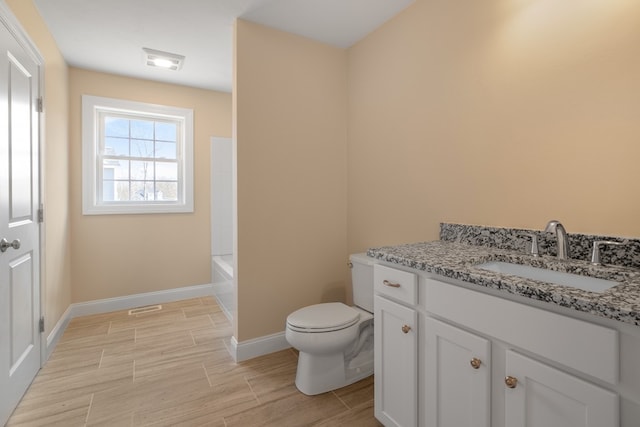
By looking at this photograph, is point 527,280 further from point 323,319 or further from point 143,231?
point 143,231

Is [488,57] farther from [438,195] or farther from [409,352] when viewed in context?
[409,352]

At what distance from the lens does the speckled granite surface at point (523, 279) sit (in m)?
0.75

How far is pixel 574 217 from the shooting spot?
52.2 inches

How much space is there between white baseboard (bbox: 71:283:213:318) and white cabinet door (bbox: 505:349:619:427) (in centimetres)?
334

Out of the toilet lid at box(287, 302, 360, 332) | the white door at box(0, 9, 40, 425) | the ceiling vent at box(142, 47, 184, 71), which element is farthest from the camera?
the ceiling vent at box(142, 47, 184, 71)

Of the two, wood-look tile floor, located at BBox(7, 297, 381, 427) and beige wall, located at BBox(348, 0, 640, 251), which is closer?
beige wall, located at BBox(348, 0, 640, 251)

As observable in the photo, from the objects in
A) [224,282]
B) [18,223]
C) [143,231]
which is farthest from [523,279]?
[143,231]

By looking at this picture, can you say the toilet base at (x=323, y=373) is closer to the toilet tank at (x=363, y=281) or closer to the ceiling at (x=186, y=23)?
the toilet tank at (x=363, y=281)

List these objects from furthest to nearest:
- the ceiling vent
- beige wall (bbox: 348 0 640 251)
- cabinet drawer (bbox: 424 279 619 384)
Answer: the ceiling vent → beige wall (bbox: 348 0 640 251) → cabinet drawer (bbox: 424 279 619 384)

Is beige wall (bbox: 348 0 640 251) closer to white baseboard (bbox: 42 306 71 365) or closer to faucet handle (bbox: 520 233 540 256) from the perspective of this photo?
faucet handle (bbox: 520 233 540 256)

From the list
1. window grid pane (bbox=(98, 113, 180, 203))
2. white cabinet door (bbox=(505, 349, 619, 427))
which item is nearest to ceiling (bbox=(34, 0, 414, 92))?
window grid pane (bbox=(98, 113, 180, 203))

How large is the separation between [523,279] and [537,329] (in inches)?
5.9

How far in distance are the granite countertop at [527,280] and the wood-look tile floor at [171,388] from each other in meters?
0.96

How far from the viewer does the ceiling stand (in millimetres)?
2057
